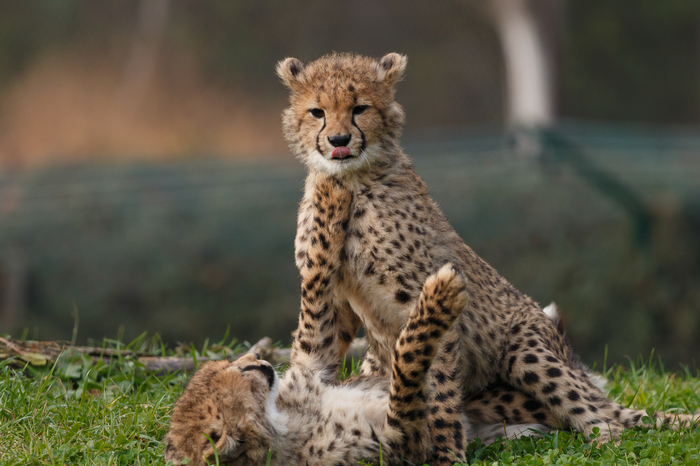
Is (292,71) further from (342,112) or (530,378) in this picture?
(530,378)

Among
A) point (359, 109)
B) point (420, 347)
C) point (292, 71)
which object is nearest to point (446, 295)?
point (420, 347)

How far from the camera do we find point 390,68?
3.16 metres

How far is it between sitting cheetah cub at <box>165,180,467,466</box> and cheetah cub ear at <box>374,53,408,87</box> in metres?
0.69

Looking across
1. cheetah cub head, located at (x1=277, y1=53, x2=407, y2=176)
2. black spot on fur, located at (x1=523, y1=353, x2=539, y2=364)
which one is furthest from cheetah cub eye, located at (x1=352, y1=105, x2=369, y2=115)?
black spot on fur, located at (x1=523, y1=353, x2=539, y2=364)

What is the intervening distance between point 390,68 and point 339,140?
48 cm

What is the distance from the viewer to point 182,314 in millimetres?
7293

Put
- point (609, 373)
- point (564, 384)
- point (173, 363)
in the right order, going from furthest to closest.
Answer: point (609, 373) < point (173, 363) < point (564, 384)

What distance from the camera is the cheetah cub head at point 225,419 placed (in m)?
2.45

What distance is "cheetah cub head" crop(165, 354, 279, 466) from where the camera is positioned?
2447 mm

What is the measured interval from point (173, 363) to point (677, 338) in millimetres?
5711

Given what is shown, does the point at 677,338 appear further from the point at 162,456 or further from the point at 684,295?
the point at 162,456

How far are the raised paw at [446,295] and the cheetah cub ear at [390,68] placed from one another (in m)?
0.99

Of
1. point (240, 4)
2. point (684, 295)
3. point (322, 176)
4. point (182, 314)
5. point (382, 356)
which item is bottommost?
point (182, 314)

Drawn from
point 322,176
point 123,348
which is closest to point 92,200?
point 123,348
